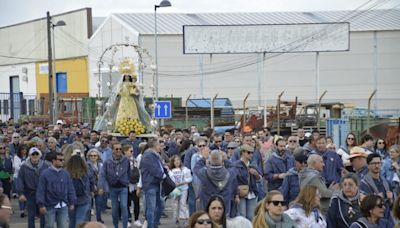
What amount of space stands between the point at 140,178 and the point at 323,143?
10.8 feet

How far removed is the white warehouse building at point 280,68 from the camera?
58.1m

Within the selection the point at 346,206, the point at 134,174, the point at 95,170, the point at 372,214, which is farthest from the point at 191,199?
the point at 372,214

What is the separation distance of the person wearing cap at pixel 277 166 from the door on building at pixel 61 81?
53937 millimetres

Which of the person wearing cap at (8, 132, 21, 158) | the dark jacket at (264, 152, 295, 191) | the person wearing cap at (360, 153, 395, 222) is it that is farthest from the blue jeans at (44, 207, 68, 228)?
the person wearing cap at (8, 132, 21, 158)

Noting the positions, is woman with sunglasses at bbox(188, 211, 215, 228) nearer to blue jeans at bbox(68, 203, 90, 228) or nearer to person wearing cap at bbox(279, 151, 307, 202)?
person wearing cap at bbox(279, 151, 307, 202)

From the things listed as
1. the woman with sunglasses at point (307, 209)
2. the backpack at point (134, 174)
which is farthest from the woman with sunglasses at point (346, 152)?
the woman with sunglasses at point (307, 209)

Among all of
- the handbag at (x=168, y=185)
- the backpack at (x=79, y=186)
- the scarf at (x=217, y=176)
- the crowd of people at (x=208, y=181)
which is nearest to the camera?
the crowd of people at (x=208, y=181)

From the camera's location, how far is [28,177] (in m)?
15.7

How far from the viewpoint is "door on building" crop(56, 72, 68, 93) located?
224ft

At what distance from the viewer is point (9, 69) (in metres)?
78.6

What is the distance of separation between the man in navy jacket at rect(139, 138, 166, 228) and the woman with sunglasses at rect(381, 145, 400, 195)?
3.69m

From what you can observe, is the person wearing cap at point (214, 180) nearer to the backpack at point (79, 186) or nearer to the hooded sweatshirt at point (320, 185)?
the hooded sweatshirt at point (320, 185)

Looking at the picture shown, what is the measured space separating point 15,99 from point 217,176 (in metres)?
57.3

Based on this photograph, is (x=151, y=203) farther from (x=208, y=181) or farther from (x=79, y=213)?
(x=208, y=181)
